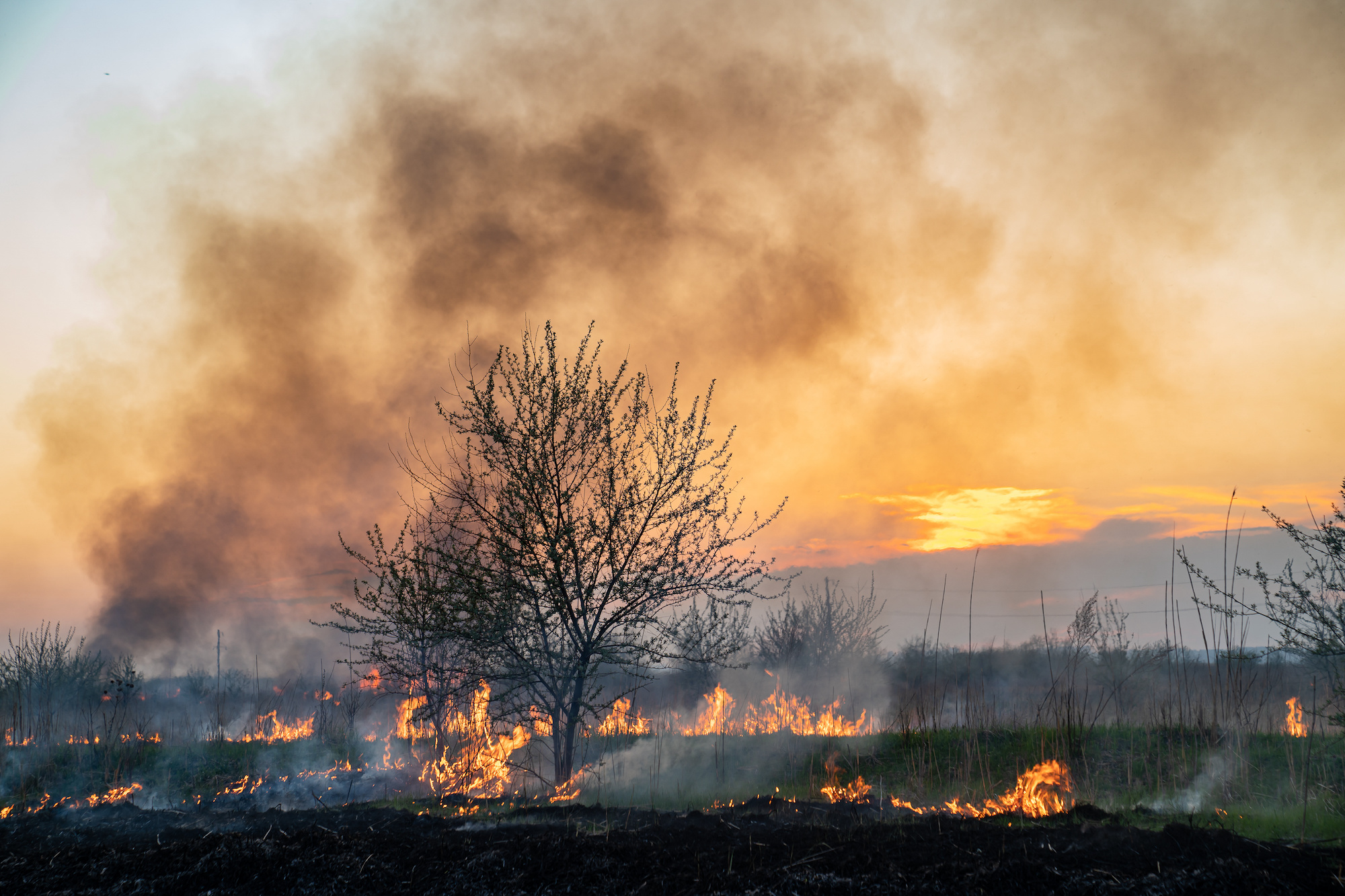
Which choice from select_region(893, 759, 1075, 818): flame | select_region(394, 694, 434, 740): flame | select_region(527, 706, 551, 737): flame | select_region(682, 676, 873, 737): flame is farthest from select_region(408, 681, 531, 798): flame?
select_region(893, 759, 1075, 818): flame

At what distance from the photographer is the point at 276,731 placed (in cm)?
2100

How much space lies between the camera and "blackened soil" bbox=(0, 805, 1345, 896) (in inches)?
244

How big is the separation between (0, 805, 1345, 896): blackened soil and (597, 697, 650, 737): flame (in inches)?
198

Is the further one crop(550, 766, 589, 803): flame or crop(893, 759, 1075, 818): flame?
crop(550, 766, 589, 803): flame

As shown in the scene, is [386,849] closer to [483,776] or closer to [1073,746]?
[483,776]

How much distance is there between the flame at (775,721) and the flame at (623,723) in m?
1.52

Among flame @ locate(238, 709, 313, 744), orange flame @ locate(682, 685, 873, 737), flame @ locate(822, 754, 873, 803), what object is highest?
flame @ locate(822, 754, 873, 803)

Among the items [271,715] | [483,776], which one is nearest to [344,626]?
[483,776]

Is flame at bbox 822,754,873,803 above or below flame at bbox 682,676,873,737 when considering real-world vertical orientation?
above

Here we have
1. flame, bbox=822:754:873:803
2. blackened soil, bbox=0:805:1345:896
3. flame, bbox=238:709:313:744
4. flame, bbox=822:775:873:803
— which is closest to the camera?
blackened soil, bbox=0:805:1345:896

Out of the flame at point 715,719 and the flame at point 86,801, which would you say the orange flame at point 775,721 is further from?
the flame at point 86,801

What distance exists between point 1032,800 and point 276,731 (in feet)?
64.7

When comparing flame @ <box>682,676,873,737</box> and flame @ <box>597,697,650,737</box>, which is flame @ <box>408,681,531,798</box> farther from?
flame @ <box>682,676,873,737</box>

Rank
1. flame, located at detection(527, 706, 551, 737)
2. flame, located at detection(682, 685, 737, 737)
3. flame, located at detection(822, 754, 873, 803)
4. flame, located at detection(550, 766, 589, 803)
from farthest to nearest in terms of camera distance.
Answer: flame, located at detection(682, 685, 737, 737), flame, located at detection(527, 706, 551, 737), flame, located at detection(550, 766, 589, 803), flame, located at detection(822, 754, 873, 803)
